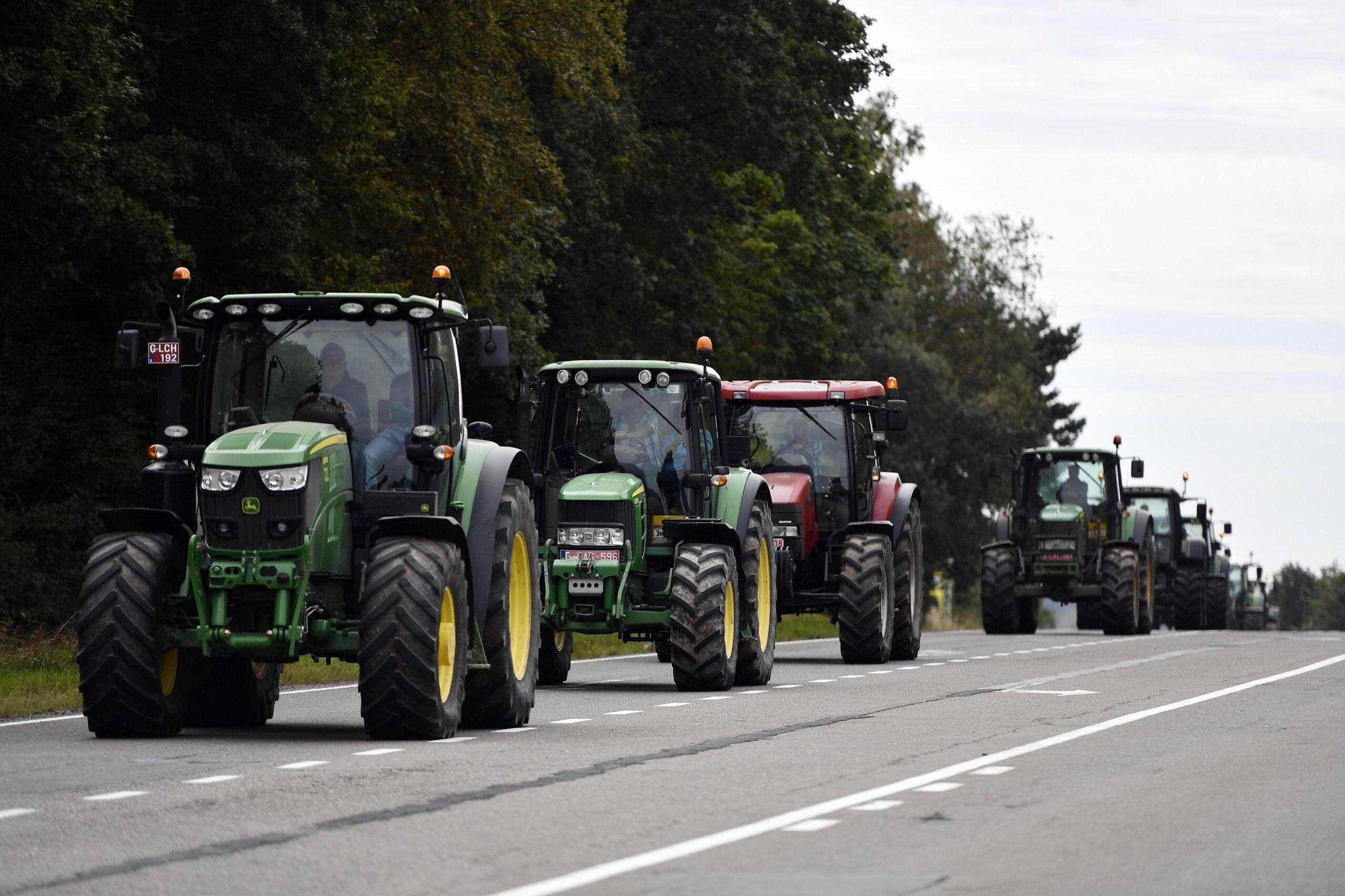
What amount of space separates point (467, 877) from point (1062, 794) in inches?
159

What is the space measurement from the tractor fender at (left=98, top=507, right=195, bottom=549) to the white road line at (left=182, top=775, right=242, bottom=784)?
2561 mm

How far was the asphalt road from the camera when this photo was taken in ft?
27.8

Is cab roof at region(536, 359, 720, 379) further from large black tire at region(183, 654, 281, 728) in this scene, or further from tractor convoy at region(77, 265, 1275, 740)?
large black tire at region(183, 654, 281, 728)

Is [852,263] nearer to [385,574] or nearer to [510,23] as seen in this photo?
[510,23]

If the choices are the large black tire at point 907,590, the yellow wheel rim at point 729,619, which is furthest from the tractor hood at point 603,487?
the large black tire at point 907,590

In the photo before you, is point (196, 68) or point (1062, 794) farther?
point (196, 68)

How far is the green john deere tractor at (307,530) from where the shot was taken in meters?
13.6

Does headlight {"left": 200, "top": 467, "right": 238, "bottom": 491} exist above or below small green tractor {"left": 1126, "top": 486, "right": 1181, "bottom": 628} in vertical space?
below

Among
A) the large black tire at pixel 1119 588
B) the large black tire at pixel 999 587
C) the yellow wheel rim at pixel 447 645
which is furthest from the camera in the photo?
the large black tire at pixel 1119 588

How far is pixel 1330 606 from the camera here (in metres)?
178

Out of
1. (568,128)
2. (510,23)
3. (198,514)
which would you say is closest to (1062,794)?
(198,514)

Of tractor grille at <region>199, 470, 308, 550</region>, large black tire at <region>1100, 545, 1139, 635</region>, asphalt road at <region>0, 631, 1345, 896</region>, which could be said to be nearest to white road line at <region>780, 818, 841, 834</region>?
asphalt road at <region>0, 631, 1345, 896</region>

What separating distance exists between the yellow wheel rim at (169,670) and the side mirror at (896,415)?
12.0 meters

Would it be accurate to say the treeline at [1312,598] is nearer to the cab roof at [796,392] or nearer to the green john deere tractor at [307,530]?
the cab roof at [796,392]
